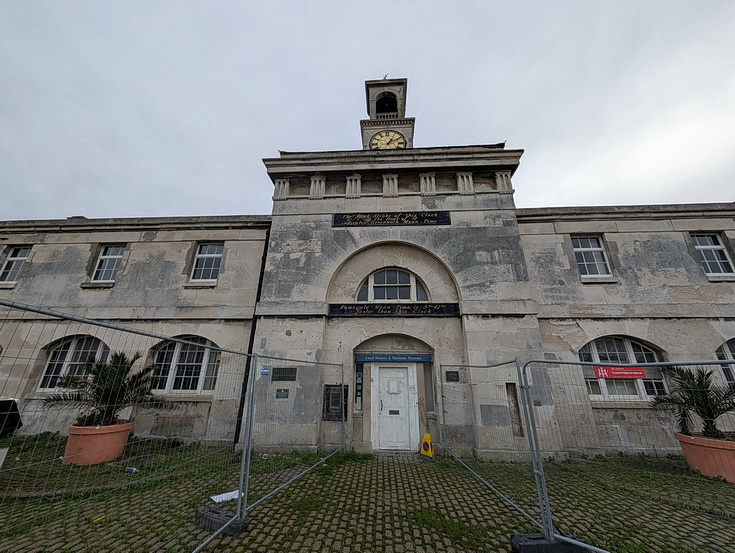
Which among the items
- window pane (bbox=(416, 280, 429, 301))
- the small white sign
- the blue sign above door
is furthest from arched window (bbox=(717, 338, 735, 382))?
the small white sign

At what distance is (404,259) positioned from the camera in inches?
390

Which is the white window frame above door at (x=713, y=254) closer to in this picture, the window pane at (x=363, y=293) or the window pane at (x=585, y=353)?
the window pane at (x=585, y=353)

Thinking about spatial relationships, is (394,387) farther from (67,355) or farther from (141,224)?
(141,224)

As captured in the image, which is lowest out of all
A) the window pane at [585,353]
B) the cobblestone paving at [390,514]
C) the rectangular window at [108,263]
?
the cobblestone paving at [390,514]

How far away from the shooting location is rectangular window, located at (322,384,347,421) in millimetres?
8219

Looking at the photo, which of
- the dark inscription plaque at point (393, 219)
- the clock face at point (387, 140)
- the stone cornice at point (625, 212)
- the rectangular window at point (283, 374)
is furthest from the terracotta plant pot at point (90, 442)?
the clock face at point (387, 140)

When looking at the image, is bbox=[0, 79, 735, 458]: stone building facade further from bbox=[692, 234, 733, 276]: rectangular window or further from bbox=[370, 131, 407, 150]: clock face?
bbox=[370, 131, 407, 150]: clock face

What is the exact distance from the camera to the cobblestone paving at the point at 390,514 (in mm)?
3861

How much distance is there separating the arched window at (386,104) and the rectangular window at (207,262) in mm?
13168

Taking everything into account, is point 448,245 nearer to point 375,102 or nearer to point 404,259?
point 404,259

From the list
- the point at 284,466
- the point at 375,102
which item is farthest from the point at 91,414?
the point at 375,102

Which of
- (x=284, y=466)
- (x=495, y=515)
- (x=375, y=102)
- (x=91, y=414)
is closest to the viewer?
(x=495, y=515)

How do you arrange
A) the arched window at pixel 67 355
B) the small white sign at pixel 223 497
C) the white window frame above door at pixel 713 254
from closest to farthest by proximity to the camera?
the small white sign at pixel 223 497
the arched window at pixel 67 355
the white window frame above door at pixel 713 254

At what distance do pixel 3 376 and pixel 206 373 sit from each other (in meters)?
7.07
